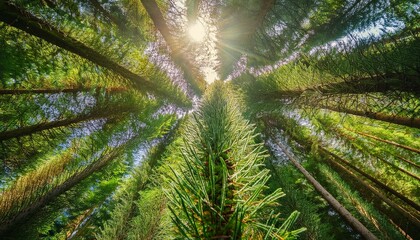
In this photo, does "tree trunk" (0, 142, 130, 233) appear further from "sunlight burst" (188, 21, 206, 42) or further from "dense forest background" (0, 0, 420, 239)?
"sunlight burst" (188, 21, 206, 42)

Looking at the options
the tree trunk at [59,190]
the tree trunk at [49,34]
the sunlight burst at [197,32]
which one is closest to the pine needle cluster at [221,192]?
the tree trunk at [49,34]

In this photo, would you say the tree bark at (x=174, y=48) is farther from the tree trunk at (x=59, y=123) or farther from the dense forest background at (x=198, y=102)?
the tree trunk at (x=59, y=123)

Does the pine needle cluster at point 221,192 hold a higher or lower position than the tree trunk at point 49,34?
lower

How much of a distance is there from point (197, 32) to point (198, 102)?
3.16 feet

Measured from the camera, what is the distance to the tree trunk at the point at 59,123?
2216mm

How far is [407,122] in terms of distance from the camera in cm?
224

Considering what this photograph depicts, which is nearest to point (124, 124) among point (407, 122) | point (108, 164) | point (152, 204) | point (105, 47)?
point (108, 164)

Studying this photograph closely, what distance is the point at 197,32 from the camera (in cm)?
303

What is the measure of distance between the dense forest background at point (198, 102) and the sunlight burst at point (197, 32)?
0.02 meters

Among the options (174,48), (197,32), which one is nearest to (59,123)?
(174,48)

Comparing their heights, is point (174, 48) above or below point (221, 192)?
above

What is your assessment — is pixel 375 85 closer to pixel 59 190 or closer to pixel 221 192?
pixel 221 192

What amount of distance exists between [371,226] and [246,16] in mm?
3130

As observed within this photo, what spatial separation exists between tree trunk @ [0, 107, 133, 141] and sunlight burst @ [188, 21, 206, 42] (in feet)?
4.46
